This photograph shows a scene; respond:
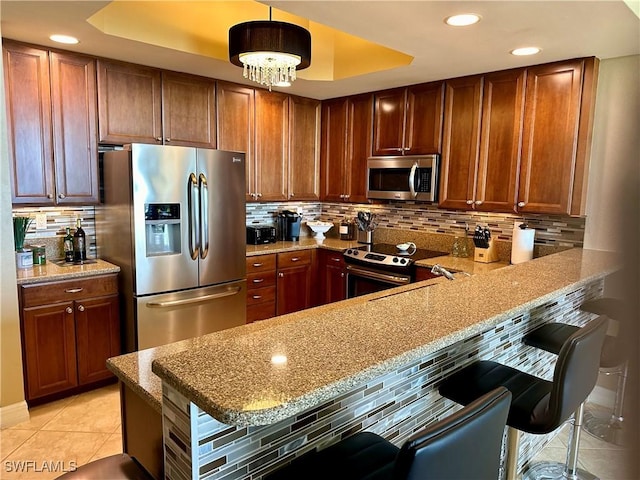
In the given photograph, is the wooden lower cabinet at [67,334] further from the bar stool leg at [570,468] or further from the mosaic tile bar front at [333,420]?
the bar stool leg at [570,468]

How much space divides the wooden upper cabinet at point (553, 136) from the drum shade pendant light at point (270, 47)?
1.76 m

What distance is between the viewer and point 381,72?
11.6 ft

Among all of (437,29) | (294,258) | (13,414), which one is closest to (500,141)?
(437,29)

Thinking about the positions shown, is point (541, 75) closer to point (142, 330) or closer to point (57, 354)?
point (142, 330)

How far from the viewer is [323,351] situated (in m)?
1.12

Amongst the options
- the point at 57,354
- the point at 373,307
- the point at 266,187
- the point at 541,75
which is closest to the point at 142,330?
the point at 57,354

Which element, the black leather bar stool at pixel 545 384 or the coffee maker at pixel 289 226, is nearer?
the black leather bar stool at pixel 545 384

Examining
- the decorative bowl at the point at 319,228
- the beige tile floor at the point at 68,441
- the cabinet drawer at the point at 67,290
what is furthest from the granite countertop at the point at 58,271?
the decorative bowl at the point at 319,228

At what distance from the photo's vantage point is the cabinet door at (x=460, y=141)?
3.54 m

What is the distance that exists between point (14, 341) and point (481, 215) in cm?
355

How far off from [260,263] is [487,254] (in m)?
1.95

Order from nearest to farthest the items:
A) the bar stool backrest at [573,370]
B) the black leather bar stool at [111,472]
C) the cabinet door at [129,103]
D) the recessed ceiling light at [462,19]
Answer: the black leather bar stool at [111,472], the bar stool backrest at [573,370], the recessed ceiling light at [462,19], the cabinet door at [129,103]

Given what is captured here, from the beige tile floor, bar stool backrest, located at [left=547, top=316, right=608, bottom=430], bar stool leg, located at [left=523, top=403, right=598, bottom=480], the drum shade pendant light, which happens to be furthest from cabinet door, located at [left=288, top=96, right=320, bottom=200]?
bar stool backrest, located at [left=547, top=316, right=608, bottom=430]

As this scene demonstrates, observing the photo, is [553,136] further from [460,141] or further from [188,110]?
[188,110]
